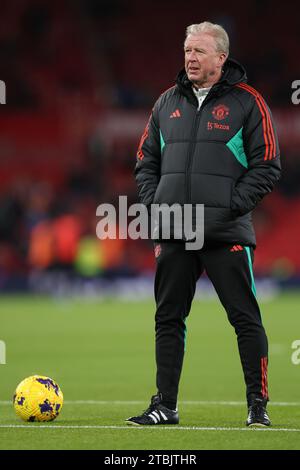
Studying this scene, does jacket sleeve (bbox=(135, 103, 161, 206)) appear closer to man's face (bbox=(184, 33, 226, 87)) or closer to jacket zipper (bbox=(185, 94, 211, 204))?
jacket zipper (bbox=(185, 94, 211, 204))

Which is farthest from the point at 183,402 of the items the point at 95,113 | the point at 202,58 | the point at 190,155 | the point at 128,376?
the point at 95,113

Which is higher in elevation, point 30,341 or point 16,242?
point 16,242

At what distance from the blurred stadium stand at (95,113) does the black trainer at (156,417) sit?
57.4 feet

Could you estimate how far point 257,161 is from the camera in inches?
276

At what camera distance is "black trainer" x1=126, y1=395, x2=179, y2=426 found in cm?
705

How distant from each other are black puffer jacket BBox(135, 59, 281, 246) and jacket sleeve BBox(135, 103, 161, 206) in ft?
0.20

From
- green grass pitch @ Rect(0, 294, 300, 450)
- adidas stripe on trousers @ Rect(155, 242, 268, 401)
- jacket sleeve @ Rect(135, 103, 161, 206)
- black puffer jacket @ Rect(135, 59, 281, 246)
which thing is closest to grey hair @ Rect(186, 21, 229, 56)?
black puffer jacket @ Rect(135, 59, 281, 246)

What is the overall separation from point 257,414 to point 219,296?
2.55 feet

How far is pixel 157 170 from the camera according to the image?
7.33 metres

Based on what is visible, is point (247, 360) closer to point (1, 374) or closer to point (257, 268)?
point (1, 374)

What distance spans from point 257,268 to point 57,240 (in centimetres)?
462

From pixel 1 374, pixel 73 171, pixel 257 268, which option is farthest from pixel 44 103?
pixel 1 374

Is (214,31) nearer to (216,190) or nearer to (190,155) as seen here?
(190,155)

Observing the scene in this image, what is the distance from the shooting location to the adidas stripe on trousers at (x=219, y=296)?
23.1ft
